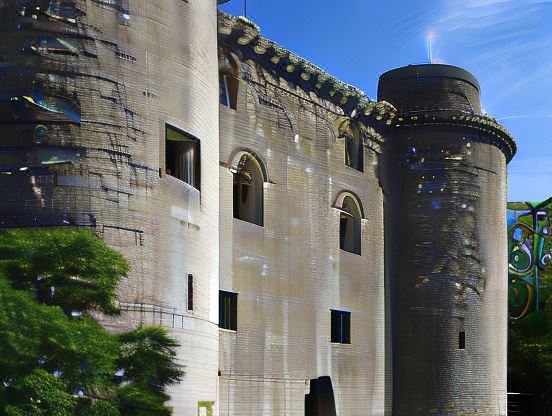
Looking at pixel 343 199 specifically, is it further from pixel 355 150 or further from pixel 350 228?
pixel 355 150

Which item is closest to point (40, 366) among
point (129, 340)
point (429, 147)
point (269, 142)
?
point (129, 340)

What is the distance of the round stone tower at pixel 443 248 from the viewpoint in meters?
24.6

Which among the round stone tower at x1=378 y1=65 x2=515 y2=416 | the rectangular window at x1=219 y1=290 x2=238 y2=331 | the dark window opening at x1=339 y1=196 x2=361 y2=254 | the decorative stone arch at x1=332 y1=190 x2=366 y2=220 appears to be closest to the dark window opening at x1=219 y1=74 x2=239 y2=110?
the rectangular window at x1=219 y1=290 x2=238 y2=331

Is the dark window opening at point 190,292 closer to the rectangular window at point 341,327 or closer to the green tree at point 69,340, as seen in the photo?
the green tree at point 69,340

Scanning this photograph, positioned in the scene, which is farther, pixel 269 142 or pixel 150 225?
pixel 269 142

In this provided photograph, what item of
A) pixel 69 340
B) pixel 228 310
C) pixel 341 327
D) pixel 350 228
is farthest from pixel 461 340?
pixel 69 340

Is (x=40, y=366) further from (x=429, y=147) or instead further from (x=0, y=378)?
(x=429, y=147)

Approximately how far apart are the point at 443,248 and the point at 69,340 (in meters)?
14.0

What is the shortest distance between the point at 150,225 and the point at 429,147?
12453 mm

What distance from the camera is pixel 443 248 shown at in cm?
2505

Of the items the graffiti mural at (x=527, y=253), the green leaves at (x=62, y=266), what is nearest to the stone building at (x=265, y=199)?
the green leaves at (x=62, y=266)

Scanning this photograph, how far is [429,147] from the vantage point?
83.8 feet

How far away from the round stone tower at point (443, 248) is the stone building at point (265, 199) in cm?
4

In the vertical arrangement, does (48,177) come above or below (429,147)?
below
